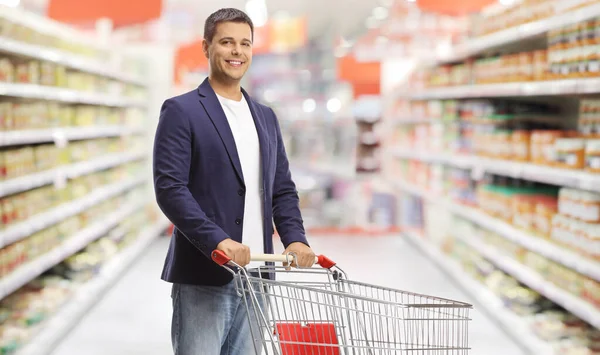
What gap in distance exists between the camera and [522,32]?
4.97 m

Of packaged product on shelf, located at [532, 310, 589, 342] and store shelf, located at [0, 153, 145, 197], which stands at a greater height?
store shelf, located at [0, 153, 145, 197]

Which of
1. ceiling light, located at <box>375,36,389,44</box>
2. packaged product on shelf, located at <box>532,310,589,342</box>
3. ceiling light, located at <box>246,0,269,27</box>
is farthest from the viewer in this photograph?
ceiling light, located at <box>375,36,389,44</box>


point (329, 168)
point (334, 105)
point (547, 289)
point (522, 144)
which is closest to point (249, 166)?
point (547, 289)

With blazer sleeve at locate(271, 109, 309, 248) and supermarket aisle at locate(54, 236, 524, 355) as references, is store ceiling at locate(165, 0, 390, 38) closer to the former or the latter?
supermarket aisle at locate(54, 236, 524, 355)

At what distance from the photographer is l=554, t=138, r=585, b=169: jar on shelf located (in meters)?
4.25

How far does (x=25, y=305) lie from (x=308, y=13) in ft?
41.9

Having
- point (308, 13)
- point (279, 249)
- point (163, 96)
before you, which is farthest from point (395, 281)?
point (308, 13)

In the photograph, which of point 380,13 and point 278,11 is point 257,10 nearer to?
point 278,11

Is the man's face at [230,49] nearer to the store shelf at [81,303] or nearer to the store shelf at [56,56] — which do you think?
the store shelf at [56,56]

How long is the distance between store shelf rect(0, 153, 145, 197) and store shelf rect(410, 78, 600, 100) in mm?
3007

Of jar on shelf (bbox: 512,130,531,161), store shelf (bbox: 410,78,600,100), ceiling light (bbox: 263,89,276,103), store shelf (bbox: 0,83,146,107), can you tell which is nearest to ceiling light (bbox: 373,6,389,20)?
ceiling light (bbox: 263,89,276,103)

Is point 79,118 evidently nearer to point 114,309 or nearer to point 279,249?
point 114,309

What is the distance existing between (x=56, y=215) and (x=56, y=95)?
2.67ft

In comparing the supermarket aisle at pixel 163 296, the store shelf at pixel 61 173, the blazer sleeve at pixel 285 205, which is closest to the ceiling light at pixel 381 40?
the supermarket aisle at pixel 163 296
